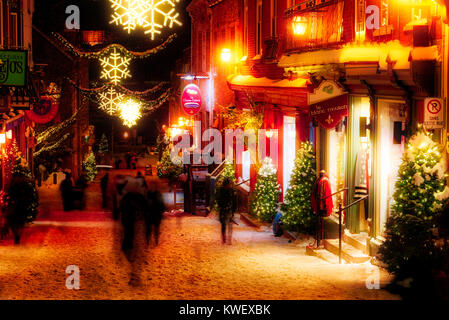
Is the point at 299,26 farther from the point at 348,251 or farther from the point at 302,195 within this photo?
the point at 348,251

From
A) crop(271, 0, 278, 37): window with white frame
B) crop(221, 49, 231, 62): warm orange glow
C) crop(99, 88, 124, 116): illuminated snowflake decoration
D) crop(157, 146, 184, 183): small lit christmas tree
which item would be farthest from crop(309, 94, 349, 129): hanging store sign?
crop(157, 146, 184, 183): small lit christmas tree

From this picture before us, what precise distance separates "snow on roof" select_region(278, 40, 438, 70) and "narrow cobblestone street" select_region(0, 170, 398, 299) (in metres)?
3.86

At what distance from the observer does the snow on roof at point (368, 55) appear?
11.8 m

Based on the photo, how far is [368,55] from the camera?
44.6ft

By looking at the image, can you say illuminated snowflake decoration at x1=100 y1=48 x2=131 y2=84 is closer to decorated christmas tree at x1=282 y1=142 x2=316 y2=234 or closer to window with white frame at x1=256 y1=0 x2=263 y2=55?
window with white frame at x1=256 y1=0 x2=263 y2=55

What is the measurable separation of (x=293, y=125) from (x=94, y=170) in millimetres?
27431

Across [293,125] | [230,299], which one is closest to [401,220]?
[230,299]

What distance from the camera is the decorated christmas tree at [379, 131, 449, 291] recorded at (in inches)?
429

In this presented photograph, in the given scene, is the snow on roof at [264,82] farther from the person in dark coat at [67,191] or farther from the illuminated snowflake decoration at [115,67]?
the person in dark coat at [67,191]

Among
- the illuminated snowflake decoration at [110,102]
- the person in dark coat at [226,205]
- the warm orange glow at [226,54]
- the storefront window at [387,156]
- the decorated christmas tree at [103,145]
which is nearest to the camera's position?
the storefront window at [387,156]

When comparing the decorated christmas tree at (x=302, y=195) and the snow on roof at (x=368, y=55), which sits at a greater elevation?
the snow on roof at (x=368, y=55)

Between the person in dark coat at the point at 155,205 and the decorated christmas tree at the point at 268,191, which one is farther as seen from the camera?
the decorated christmas tree at the point at 268,191

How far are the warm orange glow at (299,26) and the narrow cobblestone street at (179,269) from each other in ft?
16.9

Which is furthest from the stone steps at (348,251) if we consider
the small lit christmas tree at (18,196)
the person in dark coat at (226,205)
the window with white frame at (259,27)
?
the window with white frame at (259,27)
